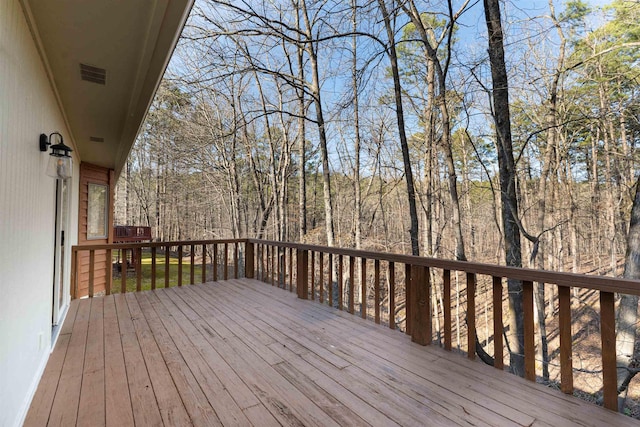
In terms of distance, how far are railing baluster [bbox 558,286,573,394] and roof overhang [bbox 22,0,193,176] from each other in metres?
2.81

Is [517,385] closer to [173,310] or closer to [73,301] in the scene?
[173,310]

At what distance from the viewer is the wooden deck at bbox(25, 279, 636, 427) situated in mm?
1642

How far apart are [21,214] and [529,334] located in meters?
3.29

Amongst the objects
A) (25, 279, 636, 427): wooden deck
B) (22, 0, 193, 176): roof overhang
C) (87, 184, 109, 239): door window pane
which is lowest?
(25, 279, 636, 427): wooden deck

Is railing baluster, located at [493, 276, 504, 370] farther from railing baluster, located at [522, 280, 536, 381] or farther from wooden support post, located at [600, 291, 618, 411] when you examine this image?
wooden support post, located at [600, 291, 618, 411]

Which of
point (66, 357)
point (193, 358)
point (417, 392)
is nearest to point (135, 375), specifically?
point (193, 358)

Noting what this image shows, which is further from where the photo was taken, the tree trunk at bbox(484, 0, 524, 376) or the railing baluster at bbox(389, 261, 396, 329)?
the tree trunk at bbox(484, 0, 524, 376)

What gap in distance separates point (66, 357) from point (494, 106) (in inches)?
205

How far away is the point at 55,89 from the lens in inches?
102

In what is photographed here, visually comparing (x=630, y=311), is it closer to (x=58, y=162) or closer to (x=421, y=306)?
(x=421, y=306)

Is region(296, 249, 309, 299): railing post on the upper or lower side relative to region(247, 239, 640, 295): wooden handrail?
lower

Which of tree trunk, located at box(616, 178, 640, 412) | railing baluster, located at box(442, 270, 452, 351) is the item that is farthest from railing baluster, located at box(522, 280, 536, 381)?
tree trunk, located at box(616, 178, 640, 412)

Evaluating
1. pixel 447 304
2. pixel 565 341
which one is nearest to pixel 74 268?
pixel 447 304

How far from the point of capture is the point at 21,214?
1714 millimetres
